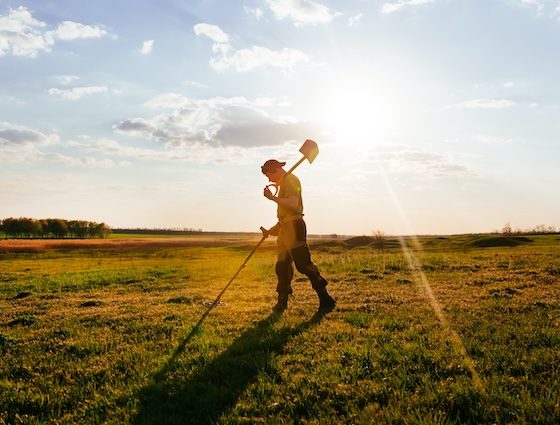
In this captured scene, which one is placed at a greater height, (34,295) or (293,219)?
(293,219)

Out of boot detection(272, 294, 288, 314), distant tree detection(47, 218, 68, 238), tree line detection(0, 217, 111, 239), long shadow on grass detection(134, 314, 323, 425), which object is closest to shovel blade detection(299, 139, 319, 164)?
boot detection(272, 294, 288, 314)

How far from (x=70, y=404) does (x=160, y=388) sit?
1.15 meters

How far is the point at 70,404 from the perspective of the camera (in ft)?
18.5

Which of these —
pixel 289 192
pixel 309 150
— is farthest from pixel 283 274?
pixel 309 150

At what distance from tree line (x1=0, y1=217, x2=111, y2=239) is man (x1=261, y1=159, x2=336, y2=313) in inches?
7358

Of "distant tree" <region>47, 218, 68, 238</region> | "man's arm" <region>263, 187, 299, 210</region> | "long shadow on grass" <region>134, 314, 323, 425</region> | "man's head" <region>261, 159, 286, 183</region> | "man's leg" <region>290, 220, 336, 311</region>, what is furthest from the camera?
"distant tree" <region>47, 218, 68, 238</region>

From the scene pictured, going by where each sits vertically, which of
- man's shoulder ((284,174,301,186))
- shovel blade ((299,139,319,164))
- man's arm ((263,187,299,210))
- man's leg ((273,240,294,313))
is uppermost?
shovel blade ((299,139,319,164))

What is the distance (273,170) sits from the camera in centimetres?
1036

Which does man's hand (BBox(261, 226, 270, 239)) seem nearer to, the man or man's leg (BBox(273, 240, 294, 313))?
the man

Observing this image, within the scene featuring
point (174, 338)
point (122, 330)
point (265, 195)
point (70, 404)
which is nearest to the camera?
point (70, 404)

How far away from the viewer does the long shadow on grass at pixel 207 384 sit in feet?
16.5

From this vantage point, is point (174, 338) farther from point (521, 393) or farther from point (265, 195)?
point (521, 393)

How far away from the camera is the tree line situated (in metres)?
172

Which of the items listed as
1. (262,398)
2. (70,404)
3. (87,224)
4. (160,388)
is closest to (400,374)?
(262,398)
